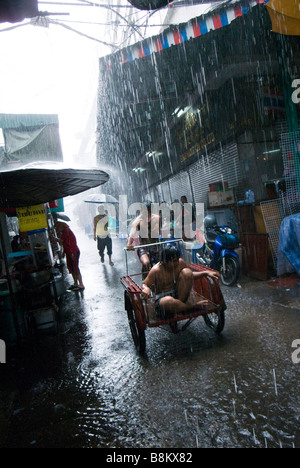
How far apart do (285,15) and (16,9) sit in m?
5.28

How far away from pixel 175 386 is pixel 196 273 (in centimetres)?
157

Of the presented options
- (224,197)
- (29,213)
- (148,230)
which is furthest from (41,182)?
(224,197)

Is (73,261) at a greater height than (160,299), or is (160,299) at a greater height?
(73,261)

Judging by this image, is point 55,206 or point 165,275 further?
point 55,206

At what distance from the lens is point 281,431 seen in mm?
2377

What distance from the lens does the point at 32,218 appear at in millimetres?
5762

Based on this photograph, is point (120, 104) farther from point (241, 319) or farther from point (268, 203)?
point (241, 319)

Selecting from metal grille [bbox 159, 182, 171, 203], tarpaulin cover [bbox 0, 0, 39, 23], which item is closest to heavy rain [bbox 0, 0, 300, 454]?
tarpaulin cover [bbox 0, 0, 39, 23]

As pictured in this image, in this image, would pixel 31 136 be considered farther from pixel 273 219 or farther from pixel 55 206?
pixel 273 219

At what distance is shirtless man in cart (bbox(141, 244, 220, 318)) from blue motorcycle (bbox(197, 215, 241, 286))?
2719 mm

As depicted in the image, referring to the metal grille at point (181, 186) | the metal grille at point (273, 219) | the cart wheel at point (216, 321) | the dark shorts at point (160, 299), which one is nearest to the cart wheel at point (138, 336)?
the dark shorts at point (160, 299)

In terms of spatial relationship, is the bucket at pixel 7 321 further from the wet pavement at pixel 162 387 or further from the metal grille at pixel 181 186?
the metal grille at pixel 181 186

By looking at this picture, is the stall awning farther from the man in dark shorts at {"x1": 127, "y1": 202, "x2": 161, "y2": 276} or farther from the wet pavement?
the wet pavement

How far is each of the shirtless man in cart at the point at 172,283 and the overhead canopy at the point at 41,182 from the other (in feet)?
6.90
